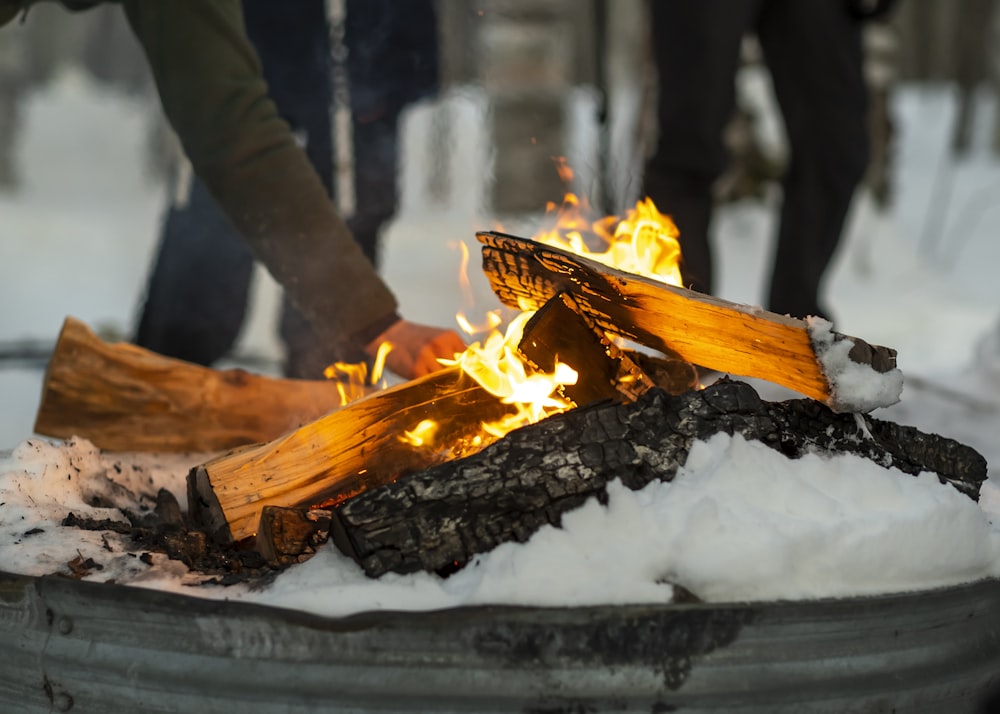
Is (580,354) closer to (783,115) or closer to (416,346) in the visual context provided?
(416,346)

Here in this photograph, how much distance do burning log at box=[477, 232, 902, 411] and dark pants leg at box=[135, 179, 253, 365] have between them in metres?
1.73

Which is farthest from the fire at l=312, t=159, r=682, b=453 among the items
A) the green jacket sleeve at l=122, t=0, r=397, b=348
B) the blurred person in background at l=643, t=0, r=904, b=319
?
the blurred person in background at l=643, t=0, r=904, b=319

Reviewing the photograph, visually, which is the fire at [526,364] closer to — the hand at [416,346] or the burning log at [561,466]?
the hand at [416,346]

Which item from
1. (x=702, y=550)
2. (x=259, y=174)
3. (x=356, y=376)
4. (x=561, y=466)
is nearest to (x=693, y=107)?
(x=356, y=376)

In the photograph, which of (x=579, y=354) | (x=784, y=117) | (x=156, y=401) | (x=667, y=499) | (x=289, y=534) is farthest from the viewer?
(x=784, y=117)

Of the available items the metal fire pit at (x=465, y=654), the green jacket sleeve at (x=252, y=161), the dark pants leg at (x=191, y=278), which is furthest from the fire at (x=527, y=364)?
the dark pants leg at (x=191, y=278)

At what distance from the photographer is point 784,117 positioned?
130 inches

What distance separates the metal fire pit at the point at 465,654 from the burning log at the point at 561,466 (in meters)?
0.14

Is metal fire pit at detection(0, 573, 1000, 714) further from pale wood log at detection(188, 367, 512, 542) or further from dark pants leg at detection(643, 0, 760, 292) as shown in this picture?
dark pants leg at detection(643, 0, 760, 292)

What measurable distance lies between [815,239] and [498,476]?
2.29 metres

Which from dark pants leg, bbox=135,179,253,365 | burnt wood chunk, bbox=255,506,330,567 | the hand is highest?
the hand

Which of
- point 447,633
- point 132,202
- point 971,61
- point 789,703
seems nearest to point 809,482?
point 789,703

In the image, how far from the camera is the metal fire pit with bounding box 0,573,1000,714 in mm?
1175

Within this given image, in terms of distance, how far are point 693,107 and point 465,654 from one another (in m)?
2.24
